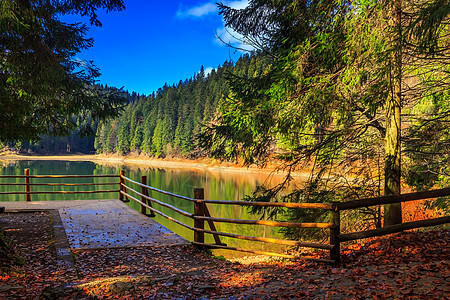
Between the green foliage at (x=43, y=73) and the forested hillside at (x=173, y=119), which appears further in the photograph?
the forested hillside at (x=173, y=119)

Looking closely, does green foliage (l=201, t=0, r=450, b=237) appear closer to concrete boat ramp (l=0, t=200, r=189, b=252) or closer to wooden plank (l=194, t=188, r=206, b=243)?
wooden plank (l=194, t=188, r=206, b=243)

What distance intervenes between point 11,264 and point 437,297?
6.53m

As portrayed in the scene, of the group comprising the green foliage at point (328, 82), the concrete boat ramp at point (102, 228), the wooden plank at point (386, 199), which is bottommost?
the concrete boat ramp at point (102, 228)

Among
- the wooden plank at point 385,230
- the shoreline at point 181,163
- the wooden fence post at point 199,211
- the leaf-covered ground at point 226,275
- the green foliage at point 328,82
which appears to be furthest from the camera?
the shoreline at point 181,163

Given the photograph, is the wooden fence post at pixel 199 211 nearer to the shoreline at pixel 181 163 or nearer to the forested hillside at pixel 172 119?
the shoreline at pixel 181 163

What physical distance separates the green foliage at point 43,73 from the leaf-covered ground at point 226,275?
3.86m

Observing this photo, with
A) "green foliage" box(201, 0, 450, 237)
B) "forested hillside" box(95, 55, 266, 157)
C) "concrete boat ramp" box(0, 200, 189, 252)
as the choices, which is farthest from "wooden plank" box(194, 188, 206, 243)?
"forested hillside" box(95, 55, 266, 157)

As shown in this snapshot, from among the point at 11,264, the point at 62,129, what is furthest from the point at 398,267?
the point at 62,129

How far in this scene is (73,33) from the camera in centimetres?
775

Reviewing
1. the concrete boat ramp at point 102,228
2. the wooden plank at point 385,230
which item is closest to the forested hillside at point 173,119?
the concrete boat ramp at point 102,228

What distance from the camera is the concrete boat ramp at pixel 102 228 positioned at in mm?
7348

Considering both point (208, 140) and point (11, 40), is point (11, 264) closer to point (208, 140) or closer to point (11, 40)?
point (11, 40)

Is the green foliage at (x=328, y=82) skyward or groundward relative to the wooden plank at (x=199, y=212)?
skyward

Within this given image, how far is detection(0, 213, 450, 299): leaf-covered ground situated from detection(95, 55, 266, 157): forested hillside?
54855 millimetres
